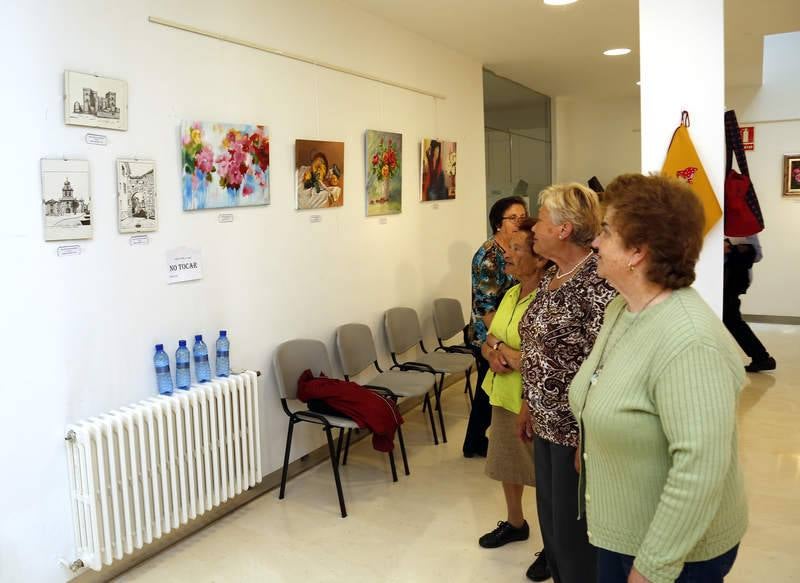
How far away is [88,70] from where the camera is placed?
293 centimetres

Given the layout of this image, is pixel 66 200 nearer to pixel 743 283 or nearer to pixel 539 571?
pixel 539 571

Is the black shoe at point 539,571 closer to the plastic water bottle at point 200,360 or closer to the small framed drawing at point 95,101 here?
the plastic water bottle at point 200,360

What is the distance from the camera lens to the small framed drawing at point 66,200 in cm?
278

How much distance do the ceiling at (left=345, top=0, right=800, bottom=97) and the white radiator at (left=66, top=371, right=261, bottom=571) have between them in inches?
108

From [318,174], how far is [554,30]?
248 centimetres

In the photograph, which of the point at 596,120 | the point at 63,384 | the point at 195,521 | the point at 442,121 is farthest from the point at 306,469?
the point at 596,120

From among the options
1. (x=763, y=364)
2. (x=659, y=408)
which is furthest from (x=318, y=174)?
(x=763, y=364)

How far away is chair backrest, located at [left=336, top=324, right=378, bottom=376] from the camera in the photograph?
4441mm

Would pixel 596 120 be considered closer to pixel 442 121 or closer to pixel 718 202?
pixel 442 121

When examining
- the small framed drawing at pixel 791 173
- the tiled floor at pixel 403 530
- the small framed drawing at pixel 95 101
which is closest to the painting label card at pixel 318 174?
the small framed drawing at pixel 95 101

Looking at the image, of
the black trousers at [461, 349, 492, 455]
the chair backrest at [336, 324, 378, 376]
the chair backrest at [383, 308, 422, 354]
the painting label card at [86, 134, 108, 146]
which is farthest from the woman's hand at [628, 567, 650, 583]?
the chair backrest at [383, 308, 422, 354]

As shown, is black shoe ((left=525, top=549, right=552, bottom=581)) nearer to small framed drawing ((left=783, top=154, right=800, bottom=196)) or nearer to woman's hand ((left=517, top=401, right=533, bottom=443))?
woman's hand ((left=517, top=401, right=533, bottom=443))

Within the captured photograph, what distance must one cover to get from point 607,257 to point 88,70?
236 centimetres

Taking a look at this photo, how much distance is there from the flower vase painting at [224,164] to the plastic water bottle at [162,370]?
716mm
